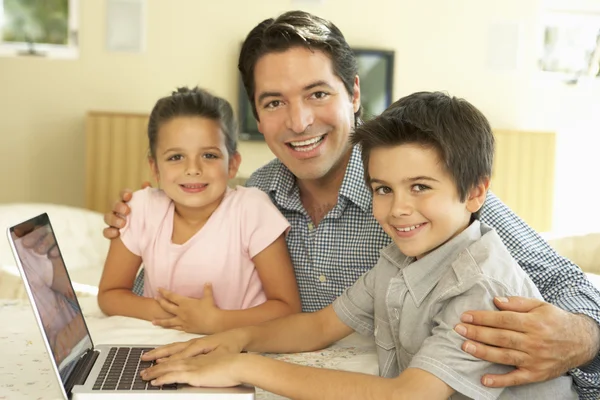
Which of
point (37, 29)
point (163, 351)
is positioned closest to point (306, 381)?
point (163, 351)

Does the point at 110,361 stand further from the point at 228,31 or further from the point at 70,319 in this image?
the point at 228,31

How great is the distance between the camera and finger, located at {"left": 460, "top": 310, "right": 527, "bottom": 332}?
1083 mm

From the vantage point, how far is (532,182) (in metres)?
4.58

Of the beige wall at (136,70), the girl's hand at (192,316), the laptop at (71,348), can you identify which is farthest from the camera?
the beige wall at (136,70)

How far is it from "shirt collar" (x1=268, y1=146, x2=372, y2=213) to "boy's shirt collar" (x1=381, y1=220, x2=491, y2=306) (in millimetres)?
472

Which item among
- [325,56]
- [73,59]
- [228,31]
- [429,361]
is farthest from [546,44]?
[429,361]

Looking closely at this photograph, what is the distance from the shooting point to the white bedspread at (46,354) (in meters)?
1.12

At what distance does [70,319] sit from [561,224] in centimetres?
414

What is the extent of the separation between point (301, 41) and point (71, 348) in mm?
919

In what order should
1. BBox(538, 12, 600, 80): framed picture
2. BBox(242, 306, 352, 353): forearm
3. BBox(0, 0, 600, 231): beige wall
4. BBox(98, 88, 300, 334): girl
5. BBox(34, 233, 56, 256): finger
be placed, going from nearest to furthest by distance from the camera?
BBox(34, 233, 56, 256): finger
BBox(242, 306, 352, 353): forearm
BBox(98, 88, 300, 334): girl
BBox(0, 0, 600, 231): beige wall
BBox(538, 12, 600, 80): framed picture

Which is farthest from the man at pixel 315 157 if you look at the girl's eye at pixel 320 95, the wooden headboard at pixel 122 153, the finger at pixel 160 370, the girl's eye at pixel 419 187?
the wooden headboard at pixel 122 153

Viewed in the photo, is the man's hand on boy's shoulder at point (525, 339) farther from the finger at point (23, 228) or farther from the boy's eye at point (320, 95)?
the boy's eye at point (320, 95)

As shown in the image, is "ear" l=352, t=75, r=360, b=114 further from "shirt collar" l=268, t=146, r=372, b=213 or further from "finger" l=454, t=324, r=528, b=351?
"finger" l=454, t=324, r=528, b=351

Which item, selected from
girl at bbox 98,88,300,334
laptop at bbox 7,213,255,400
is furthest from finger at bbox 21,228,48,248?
girl at bbox 98,88,300,334
